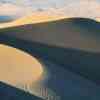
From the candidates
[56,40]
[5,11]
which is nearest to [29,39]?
[56,40]

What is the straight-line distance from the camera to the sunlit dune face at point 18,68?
16.4 feet

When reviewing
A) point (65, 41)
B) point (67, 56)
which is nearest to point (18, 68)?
point (67, 56)

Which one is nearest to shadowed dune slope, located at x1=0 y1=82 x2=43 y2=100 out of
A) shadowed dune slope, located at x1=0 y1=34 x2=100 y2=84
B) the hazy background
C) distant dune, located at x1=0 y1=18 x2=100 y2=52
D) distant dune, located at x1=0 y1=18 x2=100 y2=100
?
distant dune, located at x1=0 y1=18 x2=100 y2=100

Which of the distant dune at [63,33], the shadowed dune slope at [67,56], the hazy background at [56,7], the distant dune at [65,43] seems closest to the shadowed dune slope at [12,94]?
the distant dune at [65,43]

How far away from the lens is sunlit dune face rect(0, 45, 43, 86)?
4.99 meters

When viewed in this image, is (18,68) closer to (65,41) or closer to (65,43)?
(65,43)

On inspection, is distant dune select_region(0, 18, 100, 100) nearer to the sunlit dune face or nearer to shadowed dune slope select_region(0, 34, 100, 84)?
shadowed dune slope select_region(0, 34, 100, 84)

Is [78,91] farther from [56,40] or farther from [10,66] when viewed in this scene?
[56,40]

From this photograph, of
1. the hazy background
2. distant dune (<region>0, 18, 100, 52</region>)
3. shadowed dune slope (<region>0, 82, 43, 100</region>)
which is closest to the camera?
shadowed dune slope (<region>0, 82, 43, 100</region>)

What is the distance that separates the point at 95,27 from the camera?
827cm

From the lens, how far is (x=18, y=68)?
5418 millimetres

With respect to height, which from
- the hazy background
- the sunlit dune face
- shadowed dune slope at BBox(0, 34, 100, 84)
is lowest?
the hazy background

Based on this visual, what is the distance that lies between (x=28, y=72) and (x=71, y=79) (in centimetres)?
75

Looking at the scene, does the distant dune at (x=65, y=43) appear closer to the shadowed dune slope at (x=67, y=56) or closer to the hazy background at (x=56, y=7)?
the shadowed dune slope at (x=67, y=56)
